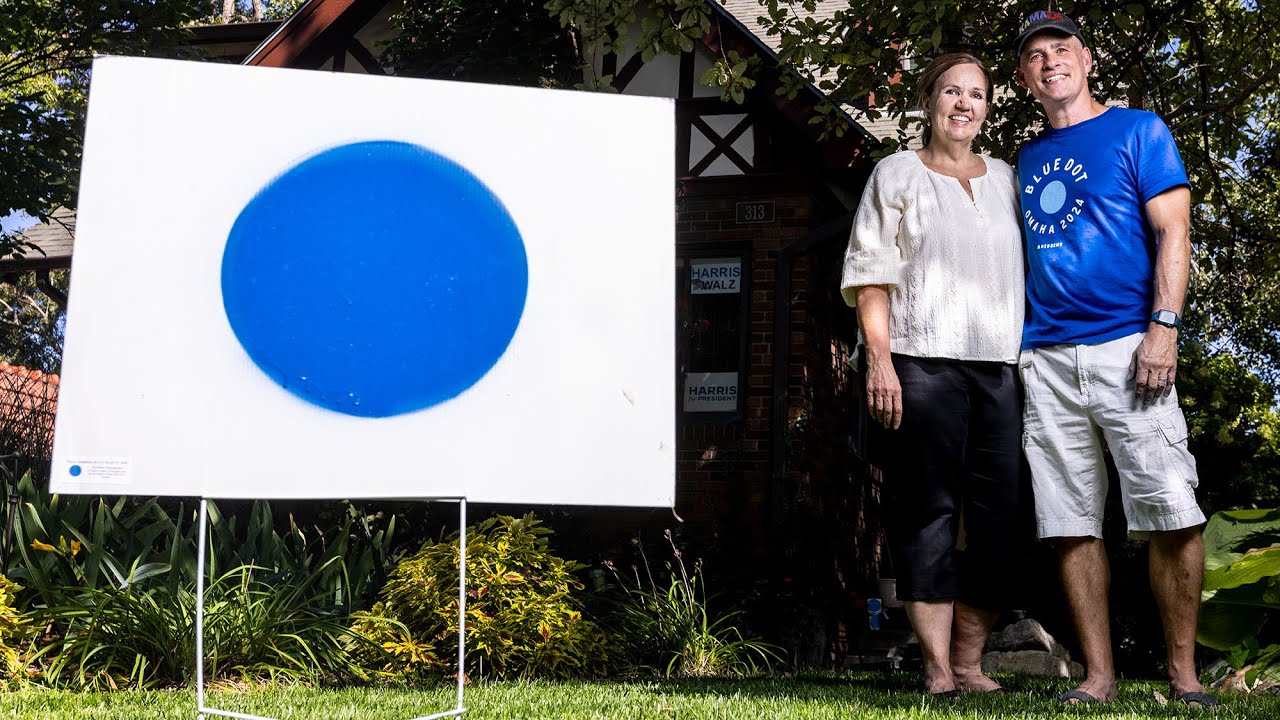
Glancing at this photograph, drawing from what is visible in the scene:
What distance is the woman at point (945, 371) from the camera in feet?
11.5

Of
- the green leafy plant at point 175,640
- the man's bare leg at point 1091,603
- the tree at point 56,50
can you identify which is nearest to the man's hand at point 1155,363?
the man's bare leg at point 1091,603

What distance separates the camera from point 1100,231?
345 centimetres

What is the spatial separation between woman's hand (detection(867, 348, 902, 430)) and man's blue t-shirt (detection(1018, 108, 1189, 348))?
45 centimetres

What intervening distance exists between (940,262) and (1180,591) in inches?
Answer: 46.4

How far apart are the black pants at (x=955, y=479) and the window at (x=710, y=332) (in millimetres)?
5599

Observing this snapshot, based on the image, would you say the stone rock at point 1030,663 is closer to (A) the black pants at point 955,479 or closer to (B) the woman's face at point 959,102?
(A) the black pants at point 955,479

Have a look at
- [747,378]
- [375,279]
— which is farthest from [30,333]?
[375,279]

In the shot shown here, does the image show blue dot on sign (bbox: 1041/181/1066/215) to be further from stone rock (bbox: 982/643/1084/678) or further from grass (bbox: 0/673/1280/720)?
stone rock (bbox: 982/643/1084/678)

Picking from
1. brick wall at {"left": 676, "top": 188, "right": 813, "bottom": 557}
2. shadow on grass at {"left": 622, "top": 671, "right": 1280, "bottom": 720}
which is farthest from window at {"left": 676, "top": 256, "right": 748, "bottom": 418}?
shadow on grass at {"left": 622, "top": 671, "right": 1280, "bottom": 720}

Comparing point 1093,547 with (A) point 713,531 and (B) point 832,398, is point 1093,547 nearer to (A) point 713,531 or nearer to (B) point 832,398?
(A) point 713,531

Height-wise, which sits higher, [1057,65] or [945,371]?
[1057,65]

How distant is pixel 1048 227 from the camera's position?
11.6ft

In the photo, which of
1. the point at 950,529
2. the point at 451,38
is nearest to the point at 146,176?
the point at 950,529

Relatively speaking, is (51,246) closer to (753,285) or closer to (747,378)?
(753,285)
